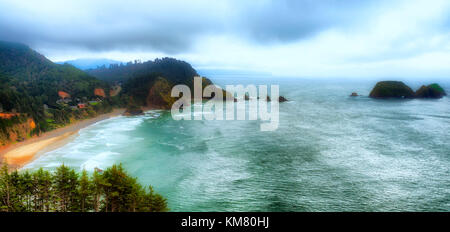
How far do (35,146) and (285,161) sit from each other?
169 ft

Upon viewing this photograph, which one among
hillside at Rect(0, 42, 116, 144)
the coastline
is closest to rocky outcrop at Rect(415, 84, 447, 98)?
hillside at Rect(0, 42, 116, 144)

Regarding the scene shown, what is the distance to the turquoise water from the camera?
2747 cm

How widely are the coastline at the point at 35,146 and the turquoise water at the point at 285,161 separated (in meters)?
2.66

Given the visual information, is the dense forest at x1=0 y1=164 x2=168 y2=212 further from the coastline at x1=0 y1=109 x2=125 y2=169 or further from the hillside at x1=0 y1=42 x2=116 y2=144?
the hillside at x1=0 y1=42 x2=116 y2=144

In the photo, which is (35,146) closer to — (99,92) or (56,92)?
(56,92)

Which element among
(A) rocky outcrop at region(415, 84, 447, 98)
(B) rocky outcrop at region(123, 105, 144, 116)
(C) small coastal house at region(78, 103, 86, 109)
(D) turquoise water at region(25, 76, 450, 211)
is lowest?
(D) turquoise water at region(25, 76, 450, 211)

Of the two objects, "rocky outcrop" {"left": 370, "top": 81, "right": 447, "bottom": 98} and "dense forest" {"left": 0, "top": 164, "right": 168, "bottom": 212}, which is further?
"rocky outcrop" {"left": 370, "top": 81, "right": 447, "bottom": 98}

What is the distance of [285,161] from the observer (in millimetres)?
38875

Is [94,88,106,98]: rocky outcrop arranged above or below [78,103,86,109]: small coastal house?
above

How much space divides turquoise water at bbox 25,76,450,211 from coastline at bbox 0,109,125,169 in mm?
2664

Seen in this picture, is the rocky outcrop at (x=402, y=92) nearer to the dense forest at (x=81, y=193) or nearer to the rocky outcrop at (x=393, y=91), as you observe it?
the rocky outcrop at (x=393, y=91)

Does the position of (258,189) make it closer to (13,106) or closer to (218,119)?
(218,119)

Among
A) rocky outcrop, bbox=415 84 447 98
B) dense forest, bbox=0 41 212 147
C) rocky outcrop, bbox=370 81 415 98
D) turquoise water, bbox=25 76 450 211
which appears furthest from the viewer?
rocky outcrop, bbox=370 81 415 98

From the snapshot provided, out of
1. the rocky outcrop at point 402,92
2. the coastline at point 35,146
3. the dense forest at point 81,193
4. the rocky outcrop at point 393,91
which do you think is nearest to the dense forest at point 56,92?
the coastline at point 35,146
